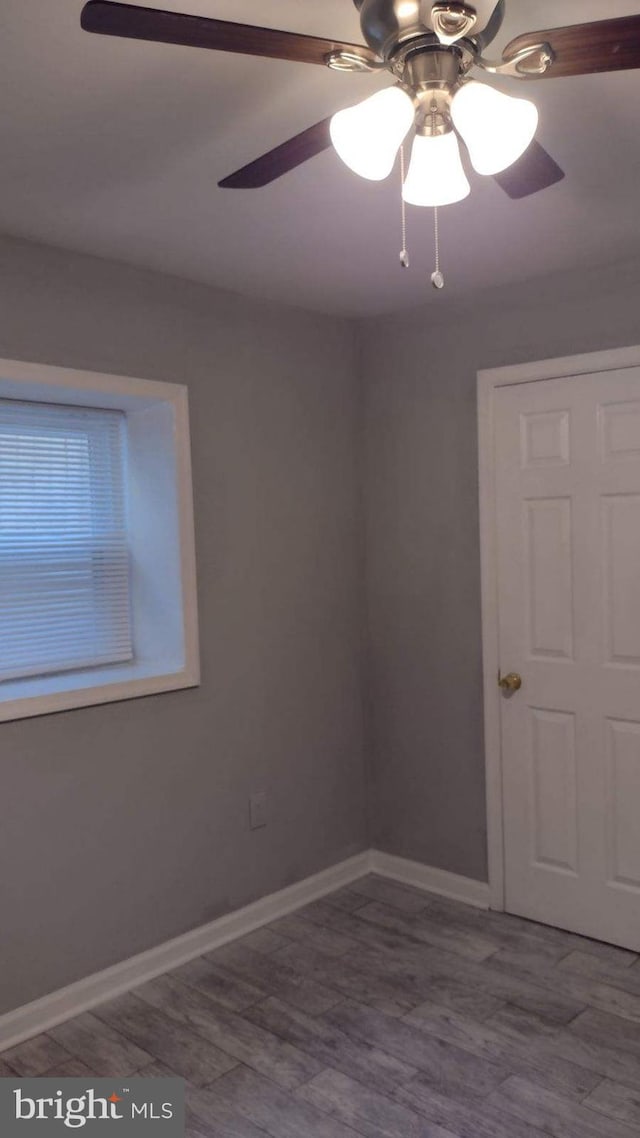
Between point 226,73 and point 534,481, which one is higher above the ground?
point 226,73

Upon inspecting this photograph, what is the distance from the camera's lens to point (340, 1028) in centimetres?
254

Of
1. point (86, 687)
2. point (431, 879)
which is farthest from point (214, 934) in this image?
point (86, 687)

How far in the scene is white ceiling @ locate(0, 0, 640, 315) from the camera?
5.11 ft

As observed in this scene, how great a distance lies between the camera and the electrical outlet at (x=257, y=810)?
10.6ft

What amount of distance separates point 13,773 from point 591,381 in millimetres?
2230

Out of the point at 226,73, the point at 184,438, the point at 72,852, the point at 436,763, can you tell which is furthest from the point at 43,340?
the point at 436,763

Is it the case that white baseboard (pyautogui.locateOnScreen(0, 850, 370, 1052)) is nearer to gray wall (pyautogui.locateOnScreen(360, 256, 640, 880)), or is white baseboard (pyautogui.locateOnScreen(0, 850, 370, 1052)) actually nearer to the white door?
gray wall (pyautogui.locateOnScreen(360, 256, 640, 880))

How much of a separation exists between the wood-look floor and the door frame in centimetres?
26

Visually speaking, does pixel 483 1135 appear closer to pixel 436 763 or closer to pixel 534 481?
pixel 436 763

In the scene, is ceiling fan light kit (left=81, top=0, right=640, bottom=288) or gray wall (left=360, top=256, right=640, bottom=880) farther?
gray wall (left=360, top=256, right=640, bottom=880)

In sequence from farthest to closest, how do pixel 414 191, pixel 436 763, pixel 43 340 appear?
1. pixel 436 763
2. pixel 43 340
3. pixel 414 191

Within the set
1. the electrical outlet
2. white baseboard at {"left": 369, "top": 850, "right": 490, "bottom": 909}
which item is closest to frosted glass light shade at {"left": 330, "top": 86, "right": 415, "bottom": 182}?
the electrical outlet

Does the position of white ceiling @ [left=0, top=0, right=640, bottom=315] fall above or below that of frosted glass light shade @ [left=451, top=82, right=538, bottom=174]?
above

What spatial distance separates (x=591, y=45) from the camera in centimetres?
123
